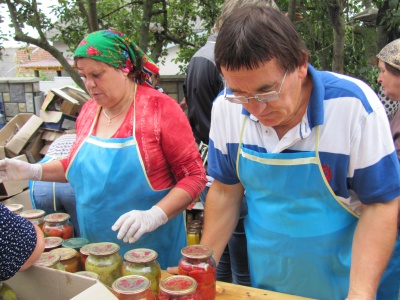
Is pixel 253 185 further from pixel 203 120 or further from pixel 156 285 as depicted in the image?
pixel 203 120

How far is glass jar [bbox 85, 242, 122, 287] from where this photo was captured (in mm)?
1451

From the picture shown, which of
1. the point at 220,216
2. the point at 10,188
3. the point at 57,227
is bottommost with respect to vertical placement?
the point at 10,188

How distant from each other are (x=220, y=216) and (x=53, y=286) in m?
0.72

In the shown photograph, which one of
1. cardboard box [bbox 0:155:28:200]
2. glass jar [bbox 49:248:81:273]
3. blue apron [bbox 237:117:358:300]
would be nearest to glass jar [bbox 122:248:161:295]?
glass jar [bbox 49:248:81:273]

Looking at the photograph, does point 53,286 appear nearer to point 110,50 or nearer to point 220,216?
point 220,216

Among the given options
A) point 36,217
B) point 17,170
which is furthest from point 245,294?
point 17,170

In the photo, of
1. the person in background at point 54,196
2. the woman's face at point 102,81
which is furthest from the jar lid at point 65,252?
the person in background at point 54,196

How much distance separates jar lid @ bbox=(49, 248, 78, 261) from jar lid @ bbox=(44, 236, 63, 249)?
62 mm

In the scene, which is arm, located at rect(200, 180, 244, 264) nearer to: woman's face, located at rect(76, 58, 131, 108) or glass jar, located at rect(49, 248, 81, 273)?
glass jar, located at rect(49, 248, 81, 273)

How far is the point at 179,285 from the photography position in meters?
1.25

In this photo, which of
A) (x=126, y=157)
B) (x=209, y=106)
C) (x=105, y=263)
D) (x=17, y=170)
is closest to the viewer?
(x=105, y=263)

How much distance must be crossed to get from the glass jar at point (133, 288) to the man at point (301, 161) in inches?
18.9

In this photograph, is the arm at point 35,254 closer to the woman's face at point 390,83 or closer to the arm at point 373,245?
the arm at point 373,245

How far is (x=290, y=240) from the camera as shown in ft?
5.02
